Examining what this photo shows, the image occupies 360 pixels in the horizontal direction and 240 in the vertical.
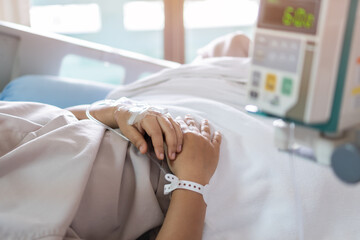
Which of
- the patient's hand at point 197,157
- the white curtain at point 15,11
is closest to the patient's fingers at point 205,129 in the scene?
the patient's hand at point 197,157

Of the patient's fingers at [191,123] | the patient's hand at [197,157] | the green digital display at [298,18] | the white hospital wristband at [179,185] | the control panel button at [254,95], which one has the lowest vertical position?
the white hospital wristband at [179,185]

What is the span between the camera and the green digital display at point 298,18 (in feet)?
1.94

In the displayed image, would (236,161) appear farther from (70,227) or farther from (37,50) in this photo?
(37,50)

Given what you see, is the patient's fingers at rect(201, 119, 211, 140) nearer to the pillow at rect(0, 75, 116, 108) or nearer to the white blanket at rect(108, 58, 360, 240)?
the white blanket at rect(108, 58, 360, 240)

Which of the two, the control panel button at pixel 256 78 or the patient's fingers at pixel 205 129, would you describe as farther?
the patient's fingers at pixel 205 129

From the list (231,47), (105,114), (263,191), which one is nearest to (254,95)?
(263,191)

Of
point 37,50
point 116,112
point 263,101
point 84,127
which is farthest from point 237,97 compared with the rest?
Result: point 37,50

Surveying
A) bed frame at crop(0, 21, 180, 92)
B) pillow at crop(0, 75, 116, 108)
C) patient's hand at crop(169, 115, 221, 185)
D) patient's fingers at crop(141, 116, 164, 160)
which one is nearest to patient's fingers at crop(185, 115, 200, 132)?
patient's hand at crop(169, 115, 221, 185)

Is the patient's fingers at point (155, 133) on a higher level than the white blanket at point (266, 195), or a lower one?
higher

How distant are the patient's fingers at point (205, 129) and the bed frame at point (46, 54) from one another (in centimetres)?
93

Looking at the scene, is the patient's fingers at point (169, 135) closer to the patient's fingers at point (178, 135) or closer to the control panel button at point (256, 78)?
the patient's fingers at point (178, 135)

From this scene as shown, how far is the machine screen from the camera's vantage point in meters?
0.59

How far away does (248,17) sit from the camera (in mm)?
4535

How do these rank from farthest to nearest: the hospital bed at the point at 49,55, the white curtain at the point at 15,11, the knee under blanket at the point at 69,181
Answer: the white curtain at the point at 15,11
the hospital bed at the point at 49,55
the knee under blanket at the point at 69,181
